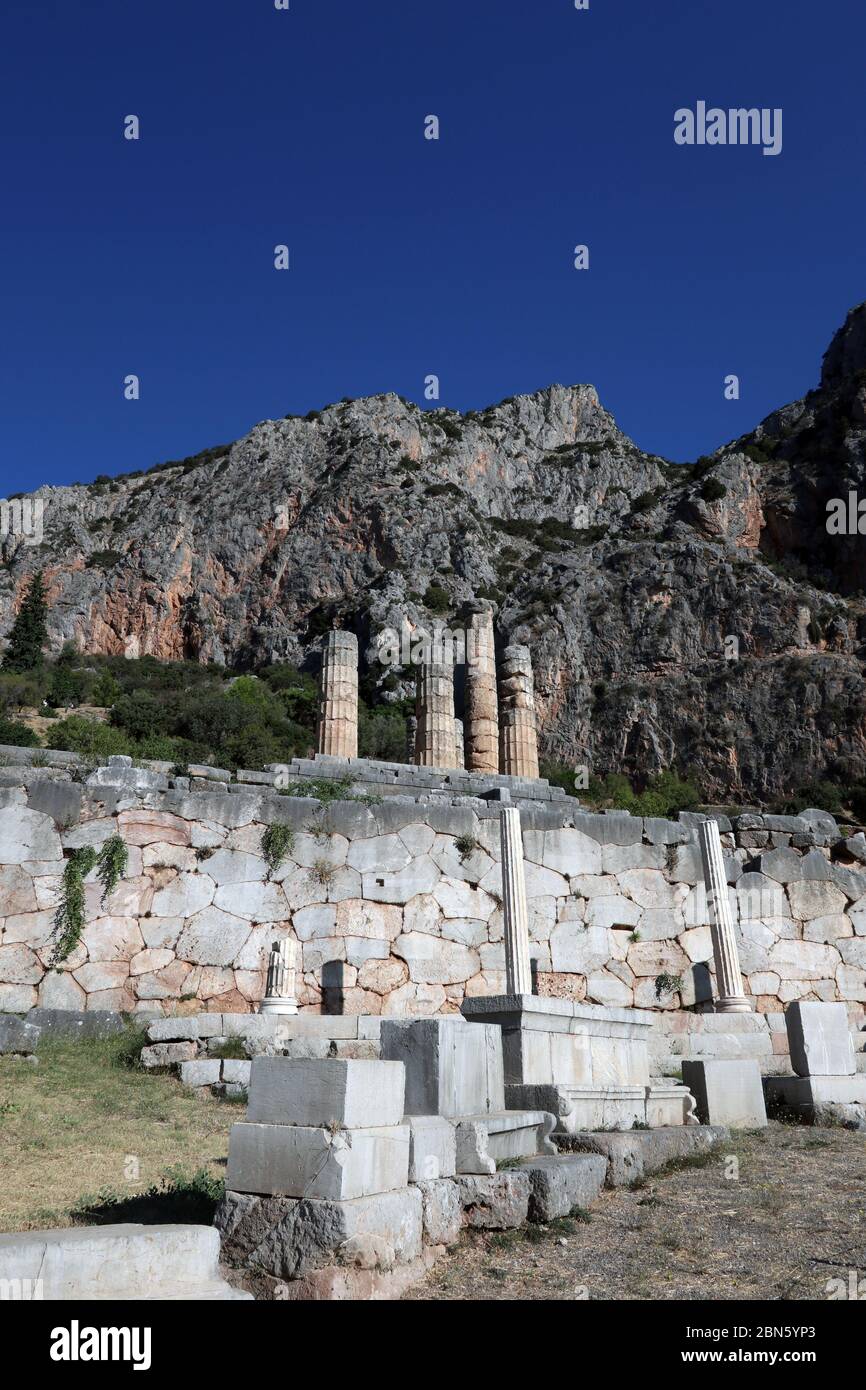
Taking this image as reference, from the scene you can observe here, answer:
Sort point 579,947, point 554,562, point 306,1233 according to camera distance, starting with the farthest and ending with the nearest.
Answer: point 554,562
point 579,947
point 306,1233

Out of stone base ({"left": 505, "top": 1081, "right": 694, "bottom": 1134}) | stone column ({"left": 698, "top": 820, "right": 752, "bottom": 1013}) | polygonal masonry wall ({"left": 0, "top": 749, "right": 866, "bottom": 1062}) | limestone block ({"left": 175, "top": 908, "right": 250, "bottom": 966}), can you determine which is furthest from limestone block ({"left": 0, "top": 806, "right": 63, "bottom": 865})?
stone column ({"left": 698, "top": 820, "right": 752, "bottom": 1013})

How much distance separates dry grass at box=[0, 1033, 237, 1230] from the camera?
17.7 feet

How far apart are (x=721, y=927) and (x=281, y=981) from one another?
234 inches

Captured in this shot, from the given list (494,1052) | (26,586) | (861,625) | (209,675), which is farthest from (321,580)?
(494,1052)

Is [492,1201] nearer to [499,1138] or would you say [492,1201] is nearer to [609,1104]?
[499,1138]

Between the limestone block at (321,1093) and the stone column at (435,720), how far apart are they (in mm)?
21731

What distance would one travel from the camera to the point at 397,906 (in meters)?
12.2

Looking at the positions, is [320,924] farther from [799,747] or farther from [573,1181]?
[799,747]

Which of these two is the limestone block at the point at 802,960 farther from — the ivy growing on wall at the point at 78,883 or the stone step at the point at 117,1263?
the stone step at the point at 117,1263

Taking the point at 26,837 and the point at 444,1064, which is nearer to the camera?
the point at 444,1064

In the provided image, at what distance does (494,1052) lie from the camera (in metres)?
6.58

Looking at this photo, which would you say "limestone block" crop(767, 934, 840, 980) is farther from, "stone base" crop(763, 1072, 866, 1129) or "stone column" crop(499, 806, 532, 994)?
"stone column" crop(499, 806, 532, 994)

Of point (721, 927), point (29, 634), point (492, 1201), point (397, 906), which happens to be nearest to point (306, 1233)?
point (492, 1201)

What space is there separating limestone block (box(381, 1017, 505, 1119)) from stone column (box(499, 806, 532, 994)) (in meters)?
4.44
